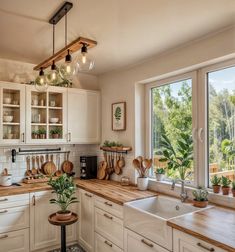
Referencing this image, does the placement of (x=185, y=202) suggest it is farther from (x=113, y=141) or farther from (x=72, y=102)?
(x=72, y=102)

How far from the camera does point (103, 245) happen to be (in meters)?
2.66

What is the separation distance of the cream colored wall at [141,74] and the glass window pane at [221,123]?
212 mm

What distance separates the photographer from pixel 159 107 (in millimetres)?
3062

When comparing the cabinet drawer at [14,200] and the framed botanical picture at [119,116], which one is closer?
the cabinet drawer at [14,200]

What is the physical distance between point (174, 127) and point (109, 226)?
132 centimetres

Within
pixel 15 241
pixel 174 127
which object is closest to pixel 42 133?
pixel 15 241

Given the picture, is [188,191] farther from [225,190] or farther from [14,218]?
[14,218]

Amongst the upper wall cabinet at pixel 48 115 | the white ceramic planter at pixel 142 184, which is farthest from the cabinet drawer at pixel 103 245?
the upper wall cabinet at pixel 48 115

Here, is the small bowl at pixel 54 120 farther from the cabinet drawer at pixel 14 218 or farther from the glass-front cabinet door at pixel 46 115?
the cabinet drawer at pixel 14 218

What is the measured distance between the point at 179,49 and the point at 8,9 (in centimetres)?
166

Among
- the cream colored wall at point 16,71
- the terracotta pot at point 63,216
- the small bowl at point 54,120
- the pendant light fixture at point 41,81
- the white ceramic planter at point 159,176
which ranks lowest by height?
the terracotta pot at point 63,216

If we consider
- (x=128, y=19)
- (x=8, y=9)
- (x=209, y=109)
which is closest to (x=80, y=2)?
(x=128, y=19)

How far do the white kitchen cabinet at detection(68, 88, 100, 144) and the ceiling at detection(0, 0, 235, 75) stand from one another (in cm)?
85

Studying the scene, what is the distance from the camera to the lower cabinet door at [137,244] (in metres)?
1.97
